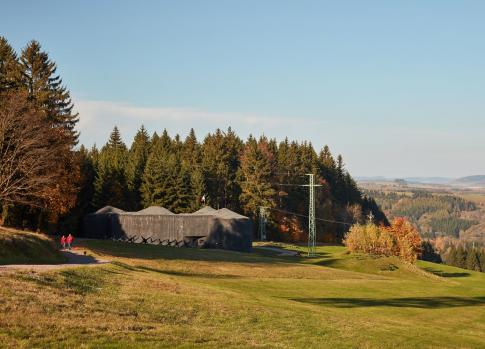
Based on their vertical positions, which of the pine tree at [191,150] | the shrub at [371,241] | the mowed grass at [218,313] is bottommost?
the mowed grass at [218,313]

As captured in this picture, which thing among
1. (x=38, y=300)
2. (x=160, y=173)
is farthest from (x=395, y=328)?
(x=160, y=173)

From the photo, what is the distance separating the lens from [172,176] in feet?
314

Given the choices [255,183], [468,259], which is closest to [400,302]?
[255,183]

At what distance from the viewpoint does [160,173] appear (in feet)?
309

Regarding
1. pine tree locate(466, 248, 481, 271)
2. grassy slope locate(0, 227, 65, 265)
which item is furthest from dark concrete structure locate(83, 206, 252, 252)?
pine tree locate(466, 248, 481, 271)

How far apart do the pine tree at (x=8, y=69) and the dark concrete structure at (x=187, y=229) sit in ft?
74.1

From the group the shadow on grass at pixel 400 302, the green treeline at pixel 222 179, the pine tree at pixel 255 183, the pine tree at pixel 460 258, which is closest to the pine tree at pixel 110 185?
the green treeline at pixel 222 179

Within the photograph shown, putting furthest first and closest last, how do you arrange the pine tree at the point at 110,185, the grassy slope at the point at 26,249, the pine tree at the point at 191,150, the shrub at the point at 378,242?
the pine tree at the point at 191,150
the pine tree at the point at 110,185
the shrub at the point at 378,242
the grassy slope at the point at 26,249

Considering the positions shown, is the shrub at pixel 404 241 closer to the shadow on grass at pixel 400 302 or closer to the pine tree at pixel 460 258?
the shadow on grass at pixel 400 302

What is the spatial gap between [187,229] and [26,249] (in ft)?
132

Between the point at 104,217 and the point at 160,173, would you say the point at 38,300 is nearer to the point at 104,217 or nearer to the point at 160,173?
the point at 104,217

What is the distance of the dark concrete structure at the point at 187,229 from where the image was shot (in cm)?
7522

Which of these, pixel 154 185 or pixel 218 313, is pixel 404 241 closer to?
pixel 154 185

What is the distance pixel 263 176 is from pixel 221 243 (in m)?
36.5
